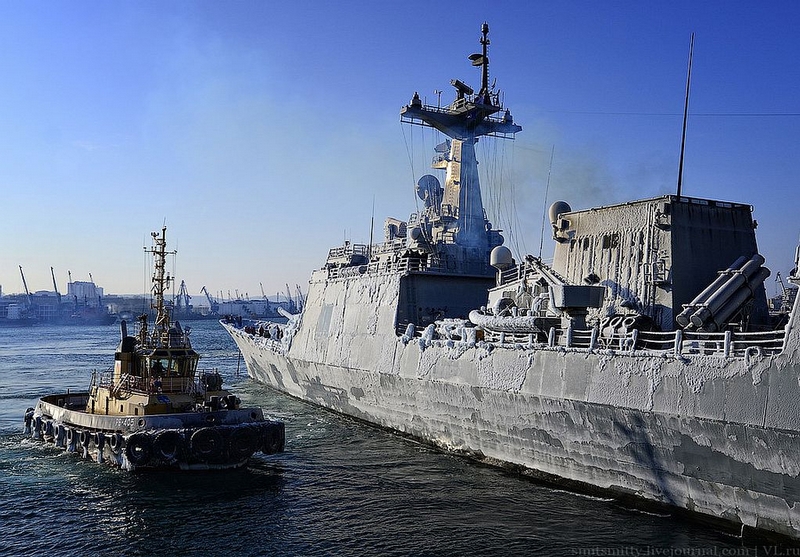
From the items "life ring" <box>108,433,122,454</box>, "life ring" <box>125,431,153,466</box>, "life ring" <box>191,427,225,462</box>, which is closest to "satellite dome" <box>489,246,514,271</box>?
"life ring" <box>191,427,225,462</box>

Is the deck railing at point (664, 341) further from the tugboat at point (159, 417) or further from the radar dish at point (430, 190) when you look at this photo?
the radar dish at point (430, 190)

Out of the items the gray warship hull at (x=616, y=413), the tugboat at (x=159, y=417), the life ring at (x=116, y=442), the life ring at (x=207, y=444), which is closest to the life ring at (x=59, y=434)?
the tugboat at (x=159, y=417)

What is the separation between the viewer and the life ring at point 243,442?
17.4 meters

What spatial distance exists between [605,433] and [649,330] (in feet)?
8.74

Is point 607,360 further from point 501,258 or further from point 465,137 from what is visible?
point 465,137

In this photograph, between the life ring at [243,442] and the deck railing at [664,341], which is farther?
the life ring at [243,442]

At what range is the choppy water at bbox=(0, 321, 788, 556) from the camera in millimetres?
12875

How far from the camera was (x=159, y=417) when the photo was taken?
57.6 feet

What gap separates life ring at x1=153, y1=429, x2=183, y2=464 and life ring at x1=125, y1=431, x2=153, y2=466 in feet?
0.52

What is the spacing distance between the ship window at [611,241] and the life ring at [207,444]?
10.7m

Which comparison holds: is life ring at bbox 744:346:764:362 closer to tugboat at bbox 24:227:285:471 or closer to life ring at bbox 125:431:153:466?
tugboat at bbox 24:227:285:471

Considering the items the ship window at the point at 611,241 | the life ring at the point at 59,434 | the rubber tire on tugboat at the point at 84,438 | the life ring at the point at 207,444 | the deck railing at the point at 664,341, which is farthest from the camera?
the life ring at the point at 59,434

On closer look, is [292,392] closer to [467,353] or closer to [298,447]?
[298,447]

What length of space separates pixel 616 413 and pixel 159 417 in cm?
1090
